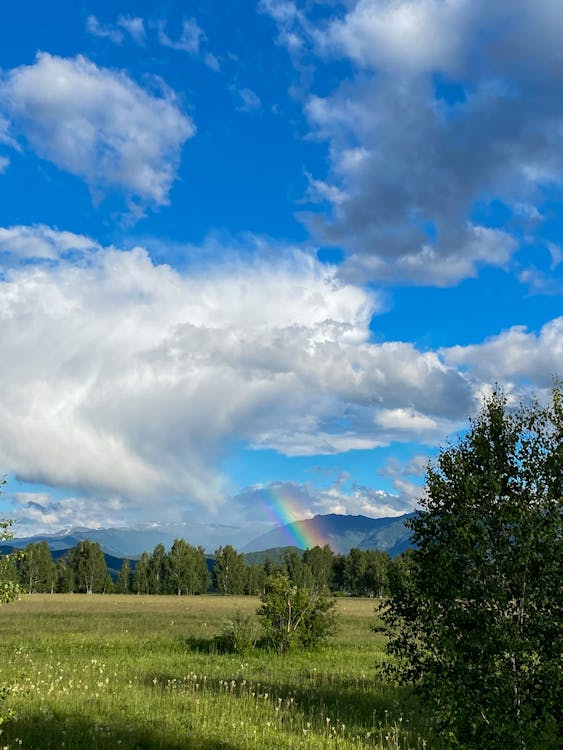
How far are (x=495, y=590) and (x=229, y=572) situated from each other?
180685mm

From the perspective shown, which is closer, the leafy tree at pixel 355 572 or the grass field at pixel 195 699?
the grass field at pixel 195 699

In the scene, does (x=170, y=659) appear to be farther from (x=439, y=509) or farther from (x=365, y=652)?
(x=439, y=509)

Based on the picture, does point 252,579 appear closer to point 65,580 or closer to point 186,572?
point 186,572

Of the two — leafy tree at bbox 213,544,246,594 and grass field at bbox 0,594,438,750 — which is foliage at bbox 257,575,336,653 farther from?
leafy tree at bbox 213,544,246,594

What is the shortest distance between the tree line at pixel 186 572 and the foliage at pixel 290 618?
4797 inches

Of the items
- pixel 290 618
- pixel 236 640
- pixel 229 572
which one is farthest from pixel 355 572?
pixel 236 640

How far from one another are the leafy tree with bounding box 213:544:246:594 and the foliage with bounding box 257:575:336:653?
148 meters

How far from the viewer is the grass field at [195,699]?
14.2 meters

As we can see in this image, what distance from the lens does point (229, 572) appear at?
181250mm

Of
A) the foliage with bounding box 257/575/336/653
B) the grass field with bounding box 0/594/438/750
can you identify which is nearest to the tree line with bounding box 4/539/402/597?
the foliage with bounding box 257/575/336/653

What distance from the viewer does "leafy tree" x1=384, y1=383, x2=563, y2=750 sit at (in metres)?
10.5

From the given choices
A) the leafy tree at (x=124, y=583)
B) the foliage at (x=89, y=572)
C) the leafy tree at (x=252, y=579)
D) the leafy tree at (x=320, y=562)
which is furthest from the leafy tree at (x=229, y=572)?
the foliage at (x=89, y=572)

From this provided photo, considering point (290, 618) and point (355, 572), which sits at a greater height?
point (290, 618)

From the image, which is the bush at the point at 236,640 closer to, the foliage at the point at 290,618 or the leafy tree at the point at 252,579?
the foliage at the point at 290,618
